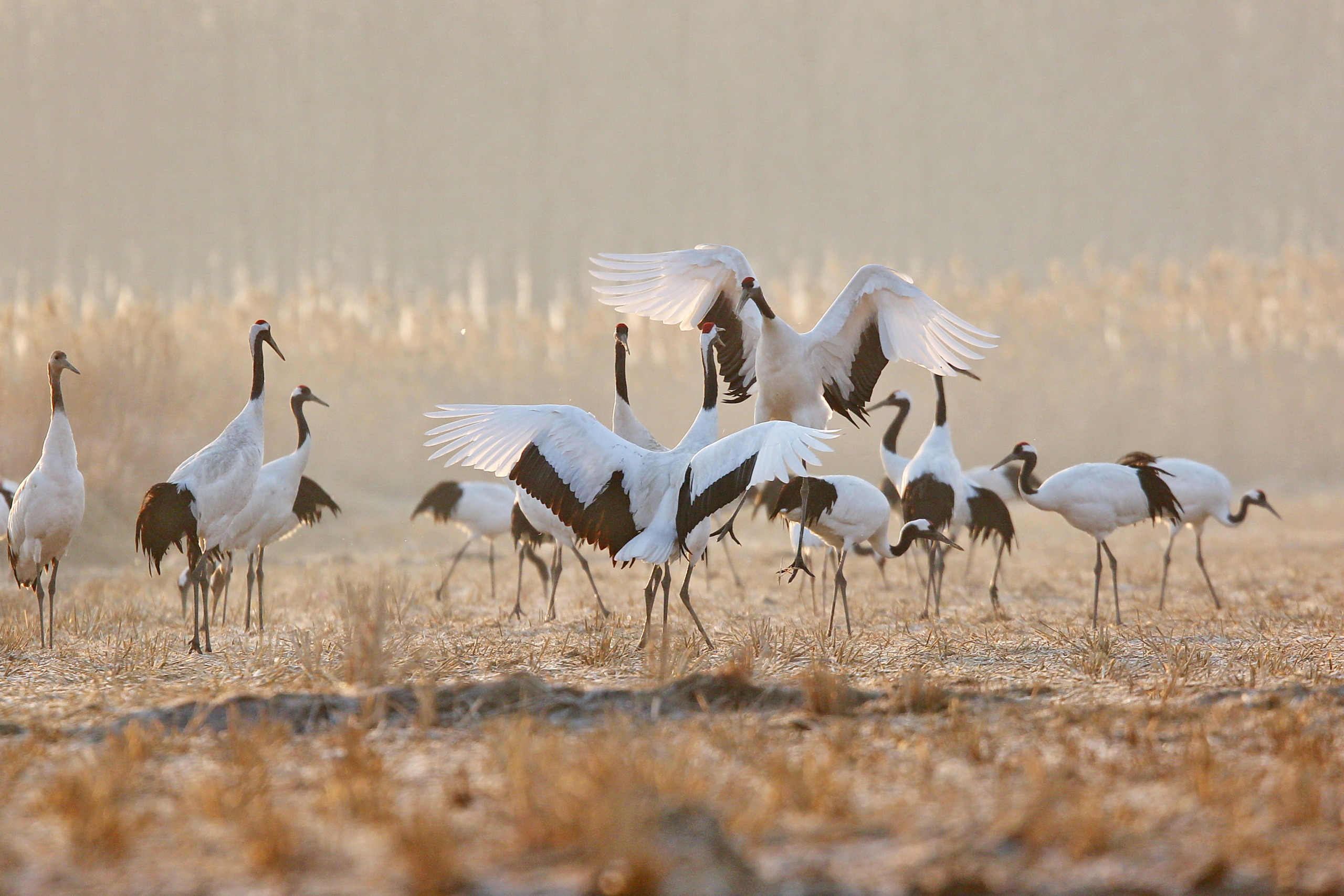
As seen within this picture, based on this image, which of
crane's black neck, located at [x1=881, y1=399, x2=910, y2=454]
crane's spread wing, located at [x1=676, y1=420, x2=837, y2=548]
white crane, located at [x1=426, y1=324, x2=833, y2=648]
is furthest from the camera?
crane's black neck, located at [x1=881, y1=399, x2=910, y2=454]

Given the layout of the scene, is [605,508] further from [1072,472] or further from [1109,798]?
[1072,472]

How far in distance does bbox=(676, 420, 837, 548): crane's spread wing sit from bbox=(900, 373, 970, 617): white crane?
11.3ft

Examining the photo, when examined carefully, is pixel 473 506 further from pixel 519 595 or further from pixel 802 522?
pixel 802 522

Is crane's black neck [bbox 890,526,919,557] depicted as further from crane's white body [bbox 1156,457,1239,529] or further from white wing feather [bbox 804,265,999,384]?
crane's white body [bbox 1156,457,1239,529]

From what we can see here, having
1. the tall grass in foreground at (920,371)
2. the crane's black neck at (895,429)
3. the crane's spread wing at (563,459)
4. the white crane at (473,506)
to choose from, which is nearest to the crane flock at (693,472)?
the crane's spread wing at (563,459)

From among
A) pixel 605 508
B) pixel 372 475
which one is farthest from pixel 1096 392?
pixel 605 508

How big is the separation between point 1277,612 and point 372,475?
68.4ft

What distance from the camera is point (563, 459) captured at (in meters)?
6.22

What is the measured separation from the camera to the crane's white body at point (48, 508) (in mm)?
7617

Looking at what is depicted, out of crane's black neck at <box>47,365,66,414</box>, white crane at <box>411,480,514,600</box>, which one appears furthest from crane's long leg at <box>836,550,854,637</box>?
crane's black neck at <box>47,365,66,414</box>

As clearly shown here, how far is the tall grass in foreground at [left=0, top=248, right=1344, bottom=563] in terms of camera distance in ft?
72.2

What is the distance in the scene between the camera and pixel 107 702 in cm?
505

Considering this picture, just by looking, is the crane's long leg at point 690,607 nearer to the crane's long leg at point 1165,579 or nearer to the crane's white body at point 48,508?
the crane's white body at point 48,508

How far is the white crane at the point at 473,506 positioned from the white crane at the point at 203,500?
4445 mm
